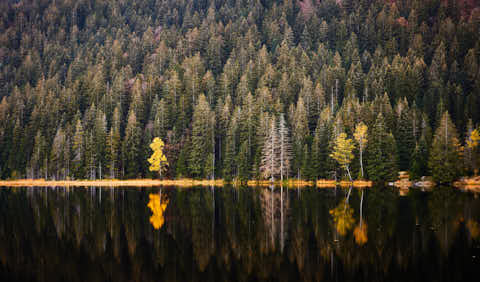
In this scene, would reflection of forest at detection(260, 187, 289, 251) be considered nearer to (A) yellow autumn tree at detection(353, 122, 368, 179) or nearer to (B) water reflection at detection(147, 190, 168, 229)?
(B) water reflection at detection(147, 190, 168, 229)

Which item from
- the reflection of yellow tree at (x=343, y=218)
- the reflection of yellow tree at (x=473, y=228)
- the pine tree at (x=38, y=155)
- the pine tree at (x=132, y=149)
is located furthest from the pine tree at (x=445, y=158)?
the pine tree at (x=38, y=155)

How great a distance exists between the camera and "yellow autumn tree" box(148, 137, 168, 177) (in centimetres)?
10271

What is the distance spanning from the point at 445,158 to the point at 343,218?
5493 centimetres

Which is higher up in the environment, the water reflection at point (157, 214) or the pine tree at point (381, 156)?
the pine tree at point (381, 156)

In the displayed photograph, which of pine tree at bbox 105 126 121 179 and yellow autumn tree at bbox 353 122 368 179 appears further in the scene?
→ pine tree at bbox 105 126 121 179

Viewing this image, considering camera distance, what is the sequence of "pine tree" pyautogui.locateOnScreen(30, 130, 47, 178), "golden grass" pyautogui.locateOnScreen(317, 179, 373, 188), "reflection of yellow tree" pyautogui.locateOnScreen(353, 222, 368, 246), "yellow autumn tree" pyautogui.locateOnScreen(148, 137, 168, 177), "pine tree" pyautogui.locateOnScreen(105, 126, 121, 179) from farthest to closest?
1. "pine tree" pyautogui.locateOnScreen(30, 130, 47, 178)
2. "pine tree" pyautogui.locateOnScreen(105, 126, 121, 179)
3. "yellow autumn tree" pyautogui.locateOnScreen(148, 137, 168, 177)
4. "golden grass" pyautogui.locateOnScreen(317, 179, 373, 188)
5. "reflection of yellow tree" pyautogui.locateOnScreen(353, 222, 368, 246)

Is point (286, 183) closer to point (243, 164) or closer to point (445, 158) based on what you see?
point (243, 164)

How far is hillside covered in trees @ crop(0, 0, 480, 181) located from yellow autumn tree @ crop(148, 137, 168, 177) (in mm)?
3002

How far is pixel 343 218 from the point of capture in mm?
33531

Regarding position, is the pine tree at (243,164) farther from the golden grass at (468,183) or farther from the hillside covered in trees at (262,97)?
the golden grass at (468,183)

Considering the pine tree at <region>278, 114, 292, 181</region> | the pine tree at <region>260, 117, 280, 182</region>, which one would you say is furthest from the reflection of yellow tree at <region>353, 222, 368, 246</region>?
the pine tree at <region>260, 117, 280, 182</region>

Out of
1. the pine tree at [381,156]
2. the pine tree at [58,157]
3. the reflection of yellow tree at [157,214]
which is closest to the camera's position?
the reflection of yellow tree at [157,214]

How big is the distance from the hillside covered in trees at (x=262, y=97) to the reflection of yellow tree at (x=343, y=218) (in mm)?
47484

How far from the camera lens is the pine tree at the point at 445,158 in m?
79.2
